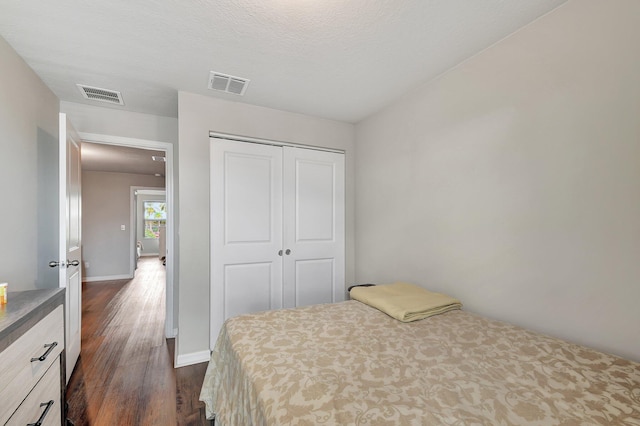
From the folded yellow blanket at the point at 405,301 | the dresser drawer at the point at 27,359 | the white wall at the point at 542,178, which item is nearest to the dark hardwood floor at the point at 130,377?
the dresser drawer at the point at 27,359

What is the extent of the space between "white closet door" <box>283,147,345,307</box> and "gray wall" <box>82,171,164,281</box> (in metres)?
5.13

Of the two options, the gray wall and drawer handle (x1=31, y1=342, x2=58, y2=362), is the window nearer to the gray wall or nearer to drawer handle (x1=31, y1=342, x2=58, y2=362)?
the gray wall

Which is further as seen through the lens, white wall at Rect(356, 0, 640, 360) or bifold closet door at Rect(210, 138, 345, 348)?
bifold closet door at Rect(210, 138, 345, 348)

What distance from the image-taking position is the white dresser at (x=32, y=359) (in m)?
1.01

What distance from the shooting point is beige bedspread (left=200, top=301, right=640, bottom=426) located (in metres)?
0.86

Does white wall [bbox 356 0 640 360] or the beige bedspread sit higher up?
white wall [bbox 356 0 640 360]

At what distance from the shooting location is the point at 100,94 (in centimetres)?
249

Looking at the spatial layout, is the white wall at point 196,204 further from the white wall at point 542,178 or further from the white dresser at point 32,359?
the white wall at point 542,178

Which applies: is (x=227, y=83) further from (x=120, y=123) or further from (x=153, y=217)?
(x=153, y=217)

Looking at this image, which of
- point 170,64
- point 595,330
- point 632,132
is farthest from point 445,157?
point 170,64

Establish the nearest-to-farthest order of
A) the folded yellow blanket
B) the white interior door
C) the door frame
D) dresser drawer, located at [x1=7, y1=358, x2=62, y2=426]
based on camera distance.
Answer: dresser drawer, located at [x1=7, y1=358, x2=62, y2=426], the folded yellow blanket, the white interior door, the door frame

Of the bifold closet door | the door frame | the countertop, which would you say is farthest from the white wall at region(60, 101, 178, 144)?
the countertop

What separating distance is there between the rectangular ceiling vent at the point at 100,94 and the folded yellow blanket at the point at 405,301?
2.68 metres

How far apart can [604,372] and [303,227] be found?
92.2 inches
